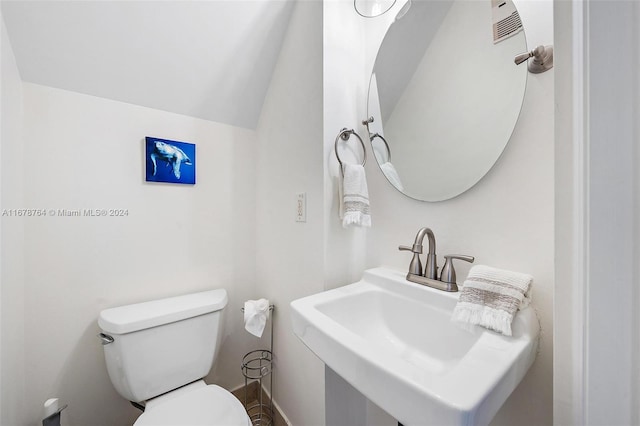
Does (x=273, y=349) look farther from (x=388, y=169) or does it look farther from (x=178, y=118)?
(x=178, y=118)

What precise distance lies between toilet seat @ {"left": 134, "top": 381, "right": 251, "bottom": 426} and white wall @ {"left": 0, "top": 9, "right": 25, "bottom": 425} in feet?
1.38

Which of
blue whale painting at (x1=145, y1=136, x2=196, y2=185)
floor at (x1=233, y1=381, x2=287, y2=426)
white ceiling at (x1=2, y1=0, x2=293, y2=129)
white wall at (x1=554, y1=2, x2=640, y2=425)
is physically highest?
white ceiling at (x1=2, y1=0, x2=293, y2=129)

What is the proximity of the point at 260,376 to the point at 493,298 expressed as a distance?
124 cm

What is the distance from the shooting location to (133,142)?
1.18 meters

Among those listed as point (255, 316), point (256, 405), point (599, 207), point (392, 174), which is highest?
point (392, 174)

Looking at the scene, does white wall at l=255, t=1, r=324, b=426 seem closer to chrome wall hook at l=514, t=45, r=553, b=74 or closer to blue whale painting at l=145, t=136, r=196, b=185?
blue whale painting at l=145, t=136, r=196, b=185

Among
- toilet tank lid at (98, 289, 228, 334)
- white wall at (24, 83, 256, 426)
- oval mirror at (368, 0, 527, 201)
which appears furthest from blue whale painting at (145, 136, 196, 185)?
oval mirror at (368, 0, 527, 201)

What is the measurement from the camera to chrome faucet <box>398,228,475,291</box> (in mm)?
776

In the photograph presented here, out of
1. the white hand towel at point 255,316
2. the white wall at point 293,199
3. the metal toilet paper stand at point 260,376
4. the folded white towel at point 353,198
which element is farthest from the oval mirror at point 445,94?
the metal toilet paper stand at point 260,376

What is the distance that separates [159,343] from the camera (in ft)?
3.41

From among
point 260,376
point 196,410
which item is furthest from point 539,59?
point 260,376

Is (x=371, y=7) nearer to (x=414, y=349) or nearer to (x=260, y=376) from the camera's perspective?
(x=414, y=349)

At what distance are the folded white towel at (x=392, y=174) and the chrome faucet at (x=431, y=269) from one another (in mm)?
238

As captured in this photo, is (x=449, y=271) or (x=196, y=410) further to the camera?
(x=196, y=410)
